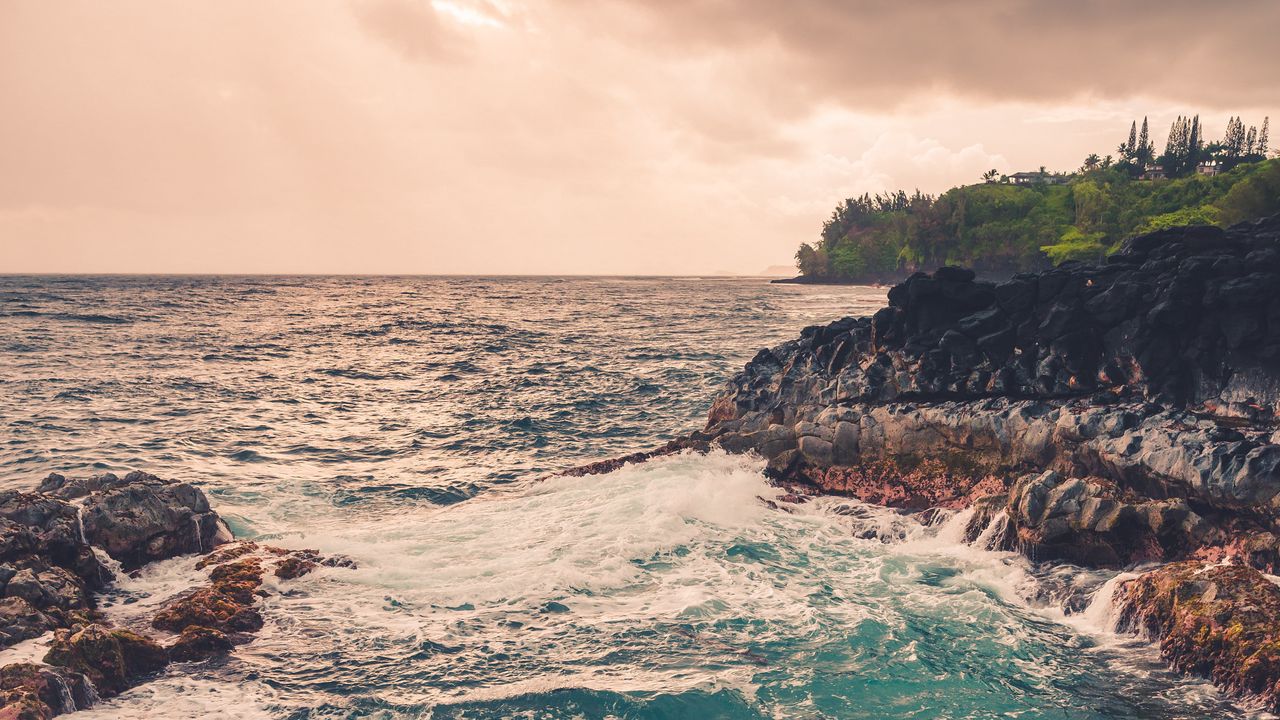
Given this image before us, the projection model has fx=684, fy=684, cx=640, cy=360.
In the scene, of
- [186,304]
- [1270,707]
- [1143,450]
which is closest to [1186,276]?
[1143,450]

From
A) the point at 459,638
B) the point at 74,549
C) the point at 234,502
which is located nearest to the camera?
the point at 459,638

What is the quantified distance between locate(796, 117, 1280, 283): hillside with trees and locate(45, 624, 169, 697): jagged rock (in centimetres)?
9169

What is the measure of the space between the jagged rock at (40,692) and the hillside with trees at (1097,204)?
9263 centimetres

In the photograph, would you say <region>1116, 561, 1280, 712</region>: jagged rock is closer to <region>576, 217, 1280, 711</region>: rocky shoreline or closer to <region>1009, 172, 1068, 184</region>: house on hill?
<region>576, 217, 1280, 711</region>: rocky shoreline

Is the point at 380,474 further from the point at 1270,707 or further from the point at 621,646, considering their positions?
the point at 1270,707

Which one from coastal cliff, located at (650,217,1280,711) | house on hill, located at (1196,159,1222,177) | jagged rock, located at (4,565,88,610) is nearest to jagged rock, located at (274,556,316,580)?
jagged rock, located at (4,565,88,610)

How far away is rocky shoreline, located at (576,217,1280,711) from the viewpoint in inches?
526

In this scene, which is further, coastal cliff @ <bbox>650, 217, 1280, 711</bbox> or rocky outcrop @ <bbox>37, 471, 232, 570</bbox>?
rocky outcrop @ <bbox>37, 471, 232, 570</bbox>

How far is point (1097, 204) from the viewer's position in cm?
11875

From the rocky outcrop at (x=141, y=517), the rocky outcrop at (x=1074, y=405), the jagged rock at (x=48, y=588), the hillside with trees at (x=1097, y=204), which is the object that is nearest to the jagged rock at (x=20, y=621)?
the jagged rock at (x=48, y=588)

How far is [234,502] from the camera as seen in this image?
74.1 feet

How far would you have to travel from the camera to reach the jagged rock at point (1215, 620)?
10656 millimetres

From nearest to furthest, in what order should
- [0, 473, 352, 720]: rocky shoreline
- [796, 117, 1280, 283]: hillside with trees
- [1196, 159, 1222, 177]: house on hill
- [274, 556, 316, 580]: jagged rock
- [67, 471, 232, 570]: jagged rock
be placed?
[0, 473, 352, 720]: rocky shoreline, [274, 556, 316, 580]: jagged rock, [67, 471, 232, 570]: jagged rock, [796, 117, 1280, 283]: hillside with trees, [1196, 159, 1222, 177]: house on hill

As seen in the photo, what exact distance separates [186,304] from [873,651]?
11844 cm
